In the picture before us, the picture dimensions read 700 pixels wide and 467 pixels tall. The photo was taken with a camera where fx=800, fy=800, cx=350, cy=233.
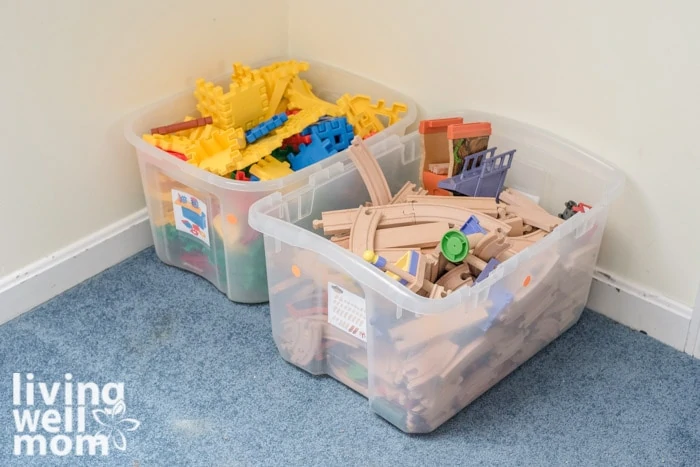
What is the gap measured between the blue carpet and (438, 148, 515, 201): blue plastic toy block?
0.29 metres

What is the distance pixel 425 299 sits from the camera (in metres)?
1.07

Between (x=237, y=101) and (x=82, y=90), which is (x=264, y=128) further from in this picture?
(x=82, y=90)

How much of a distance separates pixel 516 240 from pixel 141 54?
2.46 ft

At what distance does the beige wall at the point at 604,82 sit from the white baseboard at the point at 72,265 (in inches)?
24.1

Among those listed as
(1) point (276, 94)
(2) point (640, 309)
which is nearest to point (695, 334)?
(2) point (640, 309)

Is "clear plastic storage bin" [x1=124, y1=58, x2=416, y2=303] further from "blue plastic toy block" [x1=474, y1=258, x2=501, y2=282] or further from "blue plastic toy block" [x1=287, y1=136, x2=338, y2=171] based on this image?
"blue plastic toy block" [x1=474, y1=258, x2=501, y2=282]

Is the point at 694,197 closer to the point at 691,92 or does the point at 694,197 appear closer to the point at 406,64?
the point at 691,92

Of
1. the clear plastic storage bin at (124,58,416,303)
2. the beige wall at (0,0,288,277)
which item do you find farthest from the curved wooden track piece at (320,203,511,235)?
the beige wall at (0,0,288,277)

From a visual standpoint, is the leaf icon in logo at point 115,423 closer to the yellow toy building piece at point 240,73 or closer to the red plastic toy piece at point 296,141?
the red plastic toy piece at point 296,141

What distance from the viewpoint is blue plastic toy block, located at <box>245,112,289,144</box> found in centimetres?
147

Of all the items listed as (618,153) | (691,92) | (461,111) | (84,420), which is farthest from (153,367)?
(691,92)

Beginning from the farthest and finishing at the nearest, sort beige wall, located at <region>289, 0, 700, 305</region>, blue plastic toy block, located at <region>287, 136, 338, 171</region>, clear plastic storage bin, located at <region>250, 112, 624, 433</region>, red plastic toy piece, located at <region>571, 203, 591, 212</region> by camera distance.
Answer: blue plastic toy block, located at <region>287, 136, 338, 171</region>, red plastic toy piece, located at <region>571, 203, 591, 212</region>, beige wall, located at <region>289, 0, 700, 305</region>, clear plastic storage bin, located at <region>250, 112, 624, 433</region>

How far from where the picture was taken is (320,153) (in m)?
1.44

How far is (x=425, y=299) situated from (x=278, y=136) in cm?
54
